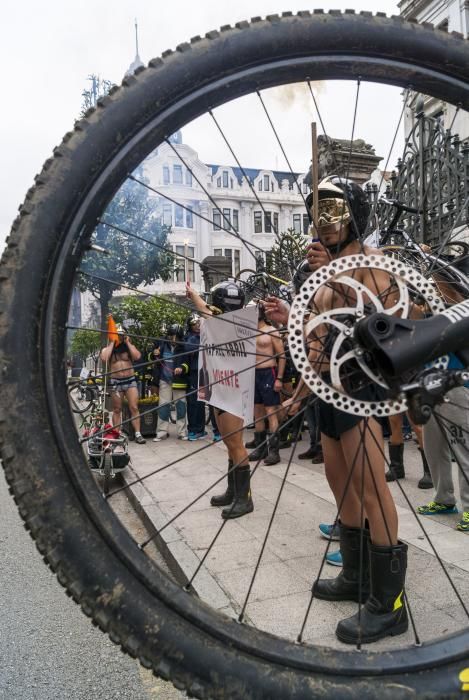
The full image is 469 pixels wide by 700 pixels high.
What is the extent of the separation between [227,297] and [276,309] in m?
2.41

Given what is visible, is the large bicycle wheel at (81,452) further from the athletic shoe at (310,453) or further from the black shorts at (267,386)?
the black shorts at (267,386)

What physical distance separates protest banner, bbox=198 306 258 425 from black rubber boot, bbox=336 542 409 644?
2.84 feet

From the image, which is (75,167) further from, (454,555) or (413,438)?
(413,438)

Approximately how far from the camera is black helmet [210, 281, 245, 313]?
191 inches

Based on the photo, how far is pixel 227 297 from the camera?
4871mm

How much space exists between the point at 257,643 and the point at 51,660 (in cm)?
145

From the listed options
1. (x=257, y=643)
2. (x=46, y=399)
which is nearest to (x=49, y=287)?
(x=46, y=399)

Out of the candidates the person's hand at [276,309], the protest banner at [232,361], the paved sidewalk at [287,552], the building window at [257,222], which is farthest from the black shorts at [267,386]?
the building window at [257,222]

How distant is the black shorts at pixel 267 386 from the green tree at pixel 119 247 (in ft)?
6.01

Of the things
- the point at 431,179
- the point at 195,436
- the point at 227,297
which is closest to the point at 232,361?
the point at 227,297

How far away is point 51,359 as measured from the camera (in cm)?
144

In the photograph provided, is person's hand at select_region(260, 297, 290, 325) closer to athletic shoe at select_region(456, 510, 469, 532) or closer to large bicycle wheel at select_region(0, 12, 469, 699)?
large bicycle wheel at select_region(0, 12, 469, 699)

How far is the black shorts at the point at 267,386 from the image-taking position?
7.77m

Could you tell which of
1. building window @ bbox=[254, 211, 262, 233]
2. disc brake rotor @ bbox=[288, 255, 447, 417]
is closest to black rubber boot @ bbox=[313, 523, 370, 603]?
disc brake rotor @ bbox=[288, 255, 447, 417]
